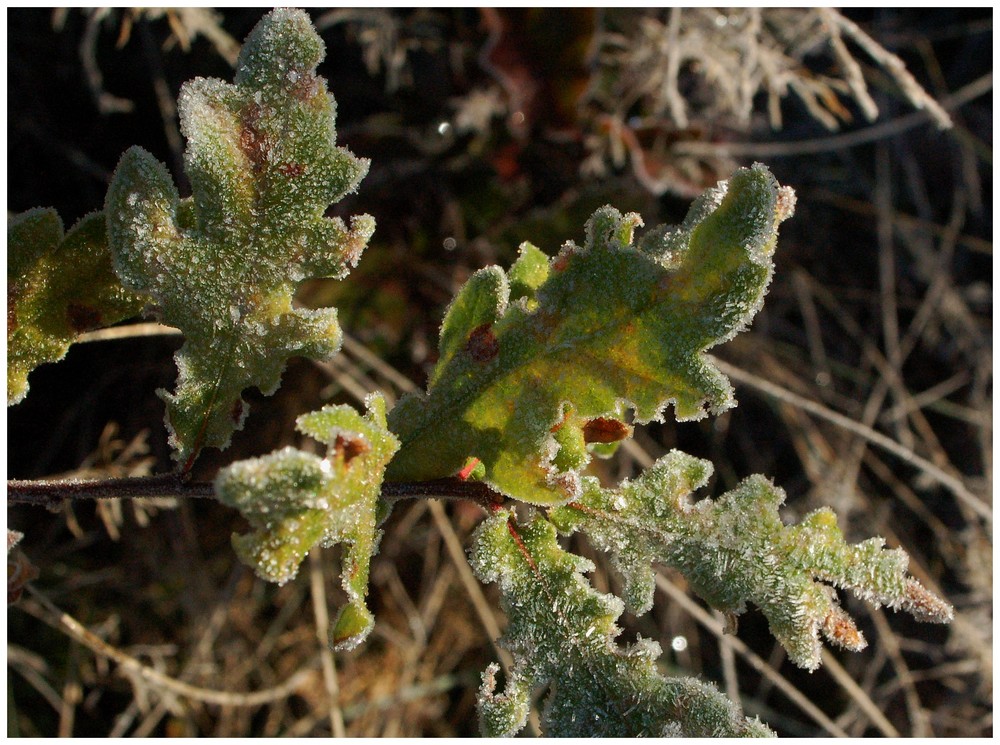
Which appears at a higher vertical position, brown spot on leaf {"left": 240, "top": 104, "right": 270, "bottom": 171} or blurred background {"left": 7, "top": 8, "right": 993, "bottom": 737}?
brown spot on leaf {"left": 240, "top": 104, "right": 270, "bottom": 171}

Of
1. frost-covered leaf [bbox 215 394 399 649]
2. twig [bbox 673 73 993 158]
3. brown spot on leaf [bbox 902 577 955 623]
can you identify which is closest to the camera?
frost-covered leaf [bbox 215 394 399 649]

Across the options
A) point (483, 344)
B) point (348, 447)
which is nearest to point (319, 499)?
point (348, 447)

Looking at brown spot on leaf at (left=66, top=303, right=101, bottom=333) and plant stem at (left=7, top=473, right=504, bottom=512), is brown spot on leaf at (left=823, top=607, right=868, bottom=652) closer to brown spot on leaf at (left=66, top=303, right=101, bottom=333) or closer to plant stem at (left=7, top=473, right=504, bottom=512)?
plant stem at (left=7, top=473, right=504, bottom=512)

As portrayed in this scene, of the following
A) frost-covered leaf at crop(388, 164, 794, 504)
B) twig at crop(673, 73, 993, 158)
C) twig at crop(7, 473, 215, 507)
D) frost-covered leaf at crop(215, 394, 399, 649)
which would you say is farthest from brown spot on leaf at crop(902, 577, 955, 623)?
twig at crop(673, 73, 993, 158)

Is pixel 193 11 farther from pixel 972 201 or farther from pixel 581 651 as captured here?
pixel 972 201

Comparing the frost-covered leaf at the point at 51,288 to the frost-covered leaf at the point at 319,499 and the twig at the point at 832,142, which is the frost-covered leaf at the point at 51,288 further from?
the twig at the point at 832,142
